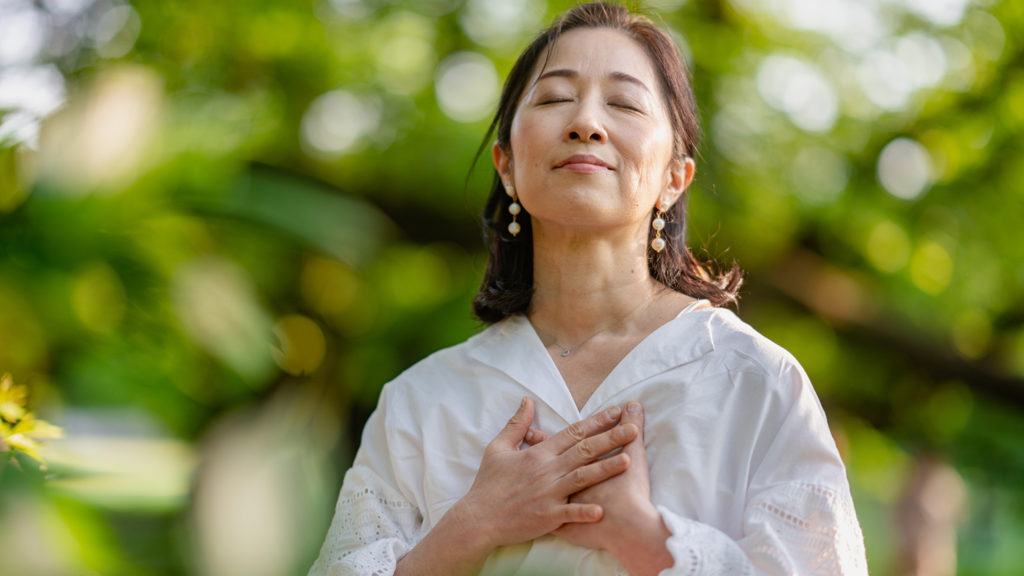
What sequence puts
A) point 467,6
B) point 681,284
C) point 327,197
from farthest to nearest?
point 467,6
point 327,197
point 681,284

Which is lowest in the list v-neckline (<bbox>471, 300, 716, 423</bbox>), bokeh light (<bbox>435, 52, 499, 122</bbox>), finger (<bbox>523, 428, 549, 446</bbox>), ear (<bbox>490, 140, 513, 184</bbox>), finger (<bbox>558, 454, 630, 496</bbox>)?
finger (<bbox>558, 454, 630, 496</bbox>)

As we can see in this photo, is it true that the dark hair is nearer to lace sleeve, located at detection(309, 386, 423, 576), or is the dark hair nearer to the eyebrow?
the eyebrow

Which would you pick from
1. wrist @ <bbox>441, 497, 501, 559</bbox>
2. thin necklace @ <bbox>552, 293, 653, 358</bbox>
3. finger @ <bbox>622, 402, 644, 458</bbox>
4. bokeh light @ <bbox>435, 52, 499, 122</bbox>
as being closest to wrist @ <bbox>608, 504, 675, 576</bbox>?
finger @ <bbox>622, 402, 644, 458</bbox>

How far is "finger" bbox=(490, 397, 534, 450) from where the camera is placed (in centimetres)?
175

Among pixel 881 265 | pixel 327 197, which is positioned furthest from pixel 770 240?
pixel 327 197

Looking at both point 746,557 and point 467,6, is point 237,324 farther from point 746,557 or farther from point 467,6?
point 467,6

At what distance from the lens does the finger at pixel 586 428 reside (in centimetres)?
168

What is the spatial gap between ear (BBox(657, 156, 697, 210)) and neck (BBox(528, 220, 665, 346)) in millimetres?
100

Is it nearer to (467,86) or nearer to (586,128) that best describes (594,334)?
(586,128)

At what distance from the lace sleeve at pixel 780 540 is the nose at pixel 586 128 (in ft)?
2.27

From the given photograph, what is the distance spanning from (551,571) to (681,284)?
710 mm

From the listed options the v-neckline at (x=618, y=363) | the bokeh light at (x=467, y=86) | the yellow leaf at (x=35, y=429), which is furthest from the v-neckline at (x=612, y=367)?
the bokeh light at (x=467, y=86)

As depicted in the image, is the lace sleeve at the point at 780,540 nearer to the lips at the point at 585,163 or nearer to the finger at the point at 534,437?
the finger at the point at 534,437

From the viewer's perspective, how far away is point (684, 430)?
→ 1.64 m
